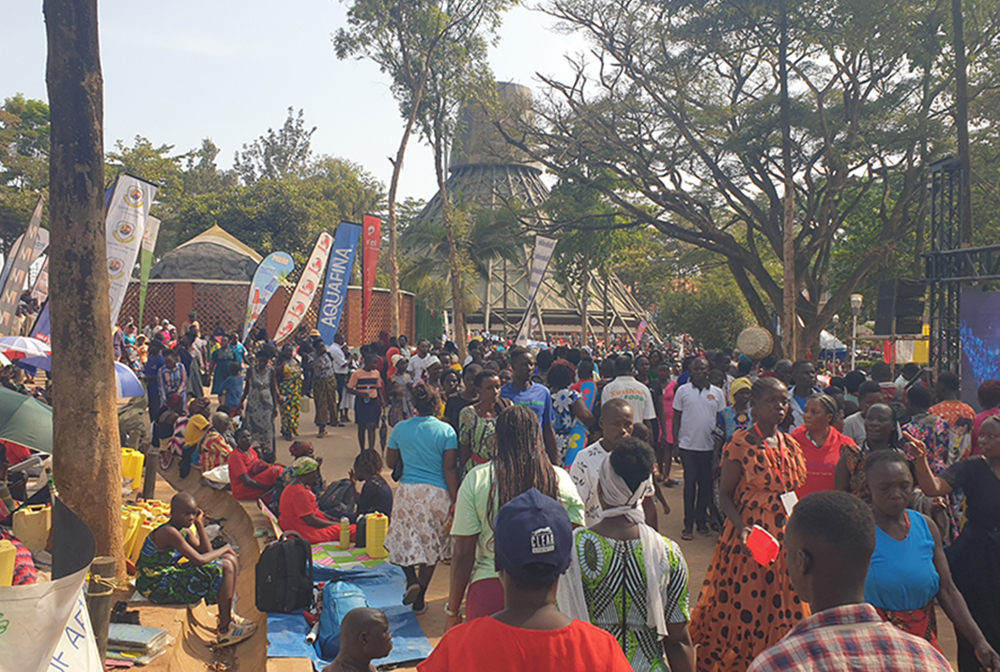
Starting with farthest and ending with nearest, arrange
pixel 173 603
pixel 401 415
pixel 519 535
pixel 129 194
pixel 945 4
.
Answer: pixel 945 4, pixel 401 415, pixel 129 194, pixel 173 603, pixel 519 535

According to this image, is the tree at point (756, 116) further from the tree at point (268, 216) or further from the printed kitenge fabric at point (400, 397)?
the tree at point (268, 216)

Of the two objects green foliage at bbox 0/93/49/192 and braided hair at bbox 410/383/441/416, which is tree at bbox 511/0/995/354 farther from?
green foliage at bbox 0/93/49/192

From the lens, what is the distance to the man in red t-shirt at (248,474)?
9.44 metres

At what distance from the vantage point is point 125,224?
9781 mm

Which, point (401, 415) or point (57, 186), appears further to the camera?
point (401, 415)

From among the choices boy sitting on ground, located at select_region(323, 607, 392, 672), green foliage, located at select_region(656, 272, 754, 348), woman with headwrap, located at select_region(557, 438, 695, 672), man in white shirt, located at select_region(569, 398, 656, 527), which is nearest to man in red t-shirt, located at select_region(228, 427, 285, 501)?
man in white shirt, located at select_region(569, 398, 656, 527)

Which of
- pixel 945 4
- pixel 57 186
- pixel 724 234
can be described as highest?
pixel 945 4

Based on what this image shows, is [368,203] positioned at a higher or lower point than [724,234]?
higher

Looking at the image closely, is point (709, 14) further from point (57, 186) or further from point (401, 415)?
point (57, 186)

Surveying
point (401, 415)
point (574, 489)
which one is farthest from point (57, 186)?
point (401, 415)

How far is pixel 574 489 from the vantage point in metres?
4.23

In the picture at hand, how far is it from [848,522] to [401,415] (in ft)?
34.2

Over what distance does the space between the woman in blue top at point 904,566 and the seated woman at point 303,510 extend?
18.0ft

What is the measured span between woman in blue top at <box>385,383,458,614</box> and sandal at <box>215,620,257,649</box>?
138cm
